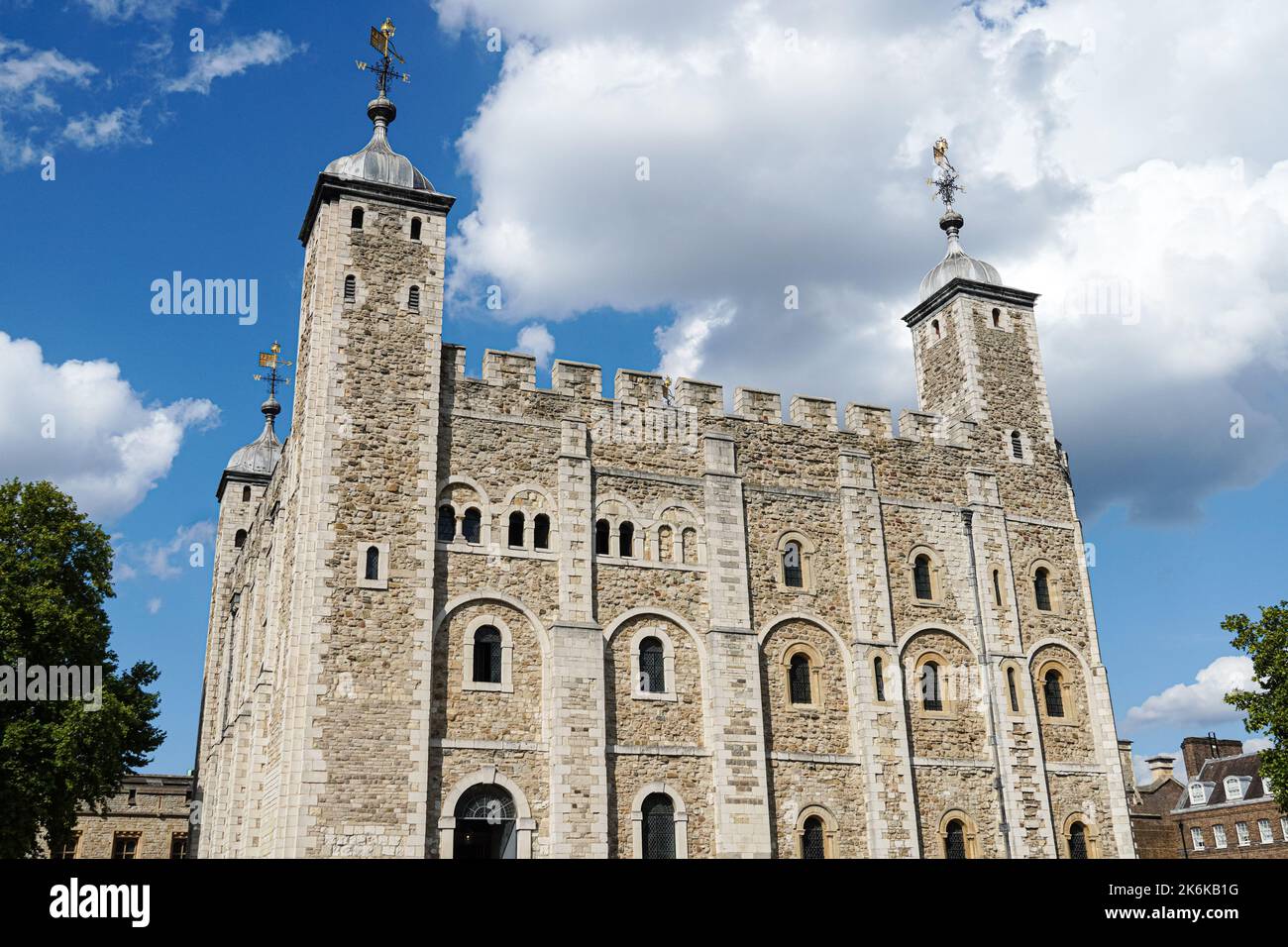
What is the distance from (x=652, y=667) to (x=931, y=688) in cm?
756

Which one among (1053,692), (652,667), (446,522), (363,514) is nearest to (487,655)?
(446,522)

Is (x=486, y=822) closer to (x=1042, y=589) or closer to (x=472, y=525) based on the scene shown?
(x=472, y=525)

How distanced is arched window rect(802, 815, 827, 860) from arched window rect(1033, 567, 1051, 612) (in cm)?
922

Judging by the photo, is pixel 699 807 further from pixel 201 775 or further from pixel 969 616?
pixel 201 775

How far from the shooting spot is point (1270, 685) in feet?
86.6

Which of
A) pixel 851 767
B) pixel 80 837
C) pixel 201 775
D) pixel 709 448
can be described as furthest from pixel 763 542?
pixel 80 837

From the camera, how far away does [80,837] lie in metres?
42.7

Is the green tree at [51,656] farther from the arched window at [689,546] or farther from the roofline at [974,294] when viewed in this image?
the roofline at [974,294]

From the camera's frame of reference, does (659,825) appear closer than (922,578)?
Yes

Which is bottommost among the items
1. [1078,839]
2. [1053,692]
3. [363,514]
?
[1078,839]

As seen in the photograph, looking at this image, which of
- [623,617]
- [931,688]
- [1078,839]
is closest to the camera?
[623,617]

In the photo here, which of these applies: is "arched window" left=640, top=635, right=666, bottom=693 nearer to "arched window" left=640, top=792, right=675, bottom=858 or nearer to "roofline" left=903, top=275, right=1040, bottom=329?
"arched window" left=640, top=792, right=675, bottom=858

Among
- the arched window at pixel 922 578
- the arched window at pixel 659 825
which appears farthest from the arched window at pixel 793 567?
the arched window at pixel 659 825

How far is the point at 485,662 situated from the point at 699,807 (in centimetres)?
572
